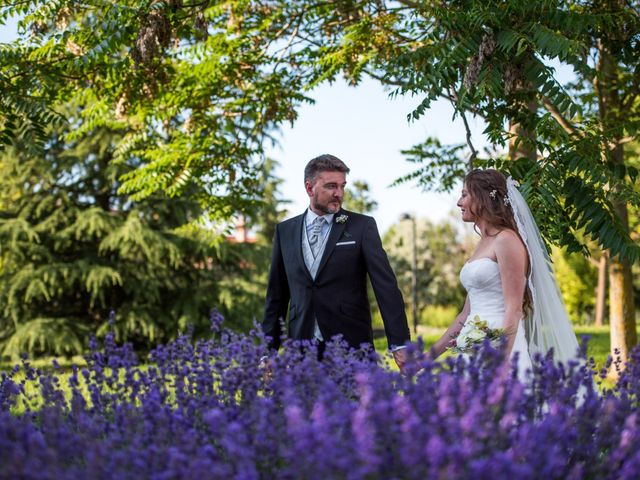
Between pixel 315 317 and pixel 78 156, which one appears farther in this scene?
pixel 78 156

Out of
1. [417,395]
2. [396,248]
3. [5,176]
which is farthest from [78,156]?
[396,248]

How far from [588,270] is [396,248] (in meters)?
10.1

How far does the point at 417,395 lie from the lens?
2740mm

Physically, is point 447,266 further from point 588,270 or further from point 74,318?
point 74,318

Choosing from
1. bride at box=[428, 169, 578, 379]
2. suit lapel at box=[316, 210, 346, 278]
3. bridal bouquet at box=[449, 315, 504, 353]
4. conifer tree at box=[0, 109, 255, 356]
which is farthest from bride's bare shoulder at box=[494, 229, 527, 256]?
conifer tree at box=[0, 109, 255, 356]

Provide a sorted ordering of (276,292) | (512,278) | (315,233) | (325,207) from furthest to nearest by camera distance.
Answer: (276,292)
(315,233)
(325,207)
(512,278)

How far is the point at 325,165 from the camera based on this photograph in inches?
185

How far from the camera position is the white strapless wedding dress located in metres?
4.64

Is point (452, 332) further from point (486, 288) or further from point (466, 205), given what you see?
point (466, 205)

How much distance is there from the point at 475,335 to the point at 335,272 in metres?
1.00

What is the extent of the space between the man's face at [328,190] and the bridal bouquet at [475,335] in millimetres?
1165

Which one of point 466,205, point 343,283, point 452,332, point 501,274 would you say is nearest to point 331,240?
point 343,283

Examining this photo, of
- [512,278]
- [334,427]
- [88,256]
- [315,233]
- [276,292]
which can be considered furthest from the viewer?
[88,256]

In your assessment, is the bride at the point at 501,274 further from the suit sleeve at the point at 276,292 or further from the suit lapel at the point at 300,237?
the suit sleeve at the point at 276,292
